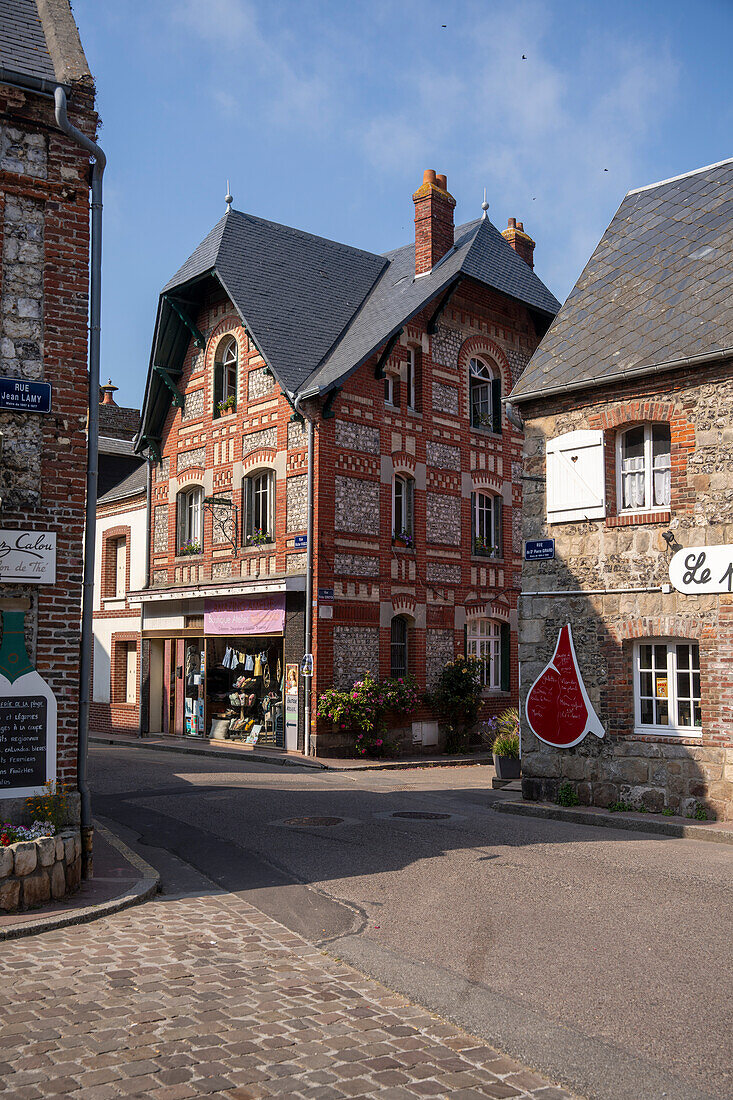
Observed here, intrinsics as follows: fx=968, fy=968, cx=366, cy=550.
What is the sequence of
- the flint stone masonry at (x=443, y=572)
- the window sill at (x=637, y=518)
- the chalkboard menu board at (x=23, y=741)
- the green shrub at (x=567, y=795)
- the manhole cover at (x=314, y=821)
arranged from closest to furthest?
the chalkboard menu board at (x=23, y=741), the manhole cover at (x=314, y=821), the window sill at (x=637, y=518), the green shrub at (x=567, y=795), the flint stone masonry at (x=443, y=572)

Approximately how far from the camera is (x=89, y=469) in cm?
852

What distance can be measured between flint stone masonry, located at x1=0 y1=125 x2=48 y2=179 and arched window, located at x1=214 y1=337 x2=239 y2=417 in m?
14.7

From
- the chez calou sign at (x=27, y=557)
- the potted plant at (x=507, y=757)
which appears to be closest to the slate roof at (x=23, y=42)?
the chez calou sign at (x=27, y=557)

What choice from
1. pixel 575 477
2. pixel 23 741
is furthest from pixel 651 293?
pixel 23 741

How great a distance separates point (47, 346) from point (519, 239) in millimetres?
21329

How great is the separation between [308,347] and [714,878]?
51.3 ft

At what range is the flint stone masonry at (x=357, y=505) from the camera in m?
20.3

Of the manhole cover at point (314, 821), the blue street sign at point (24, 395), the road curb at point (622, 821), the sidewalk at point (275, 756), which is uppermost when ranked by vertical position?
the blue street sign at point (24, 395)

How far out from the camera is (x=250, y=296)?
2180 centimetres

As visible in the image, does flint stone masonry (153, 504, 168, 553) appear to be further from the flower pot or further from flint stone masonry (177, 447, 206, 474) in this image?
the flower pot

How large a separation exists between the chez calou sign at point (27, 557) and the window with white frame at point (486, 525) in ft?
52.2

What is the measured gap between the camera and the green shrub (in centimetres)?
1296

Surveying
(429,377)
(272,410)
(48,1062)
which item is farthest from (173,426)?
(48,1062)

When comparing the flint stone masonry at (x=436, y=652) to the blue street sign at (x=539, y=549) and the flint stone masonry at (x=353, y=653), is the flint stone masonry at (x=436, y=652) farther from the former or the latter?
the blue street sign at (x=539, y=549)
